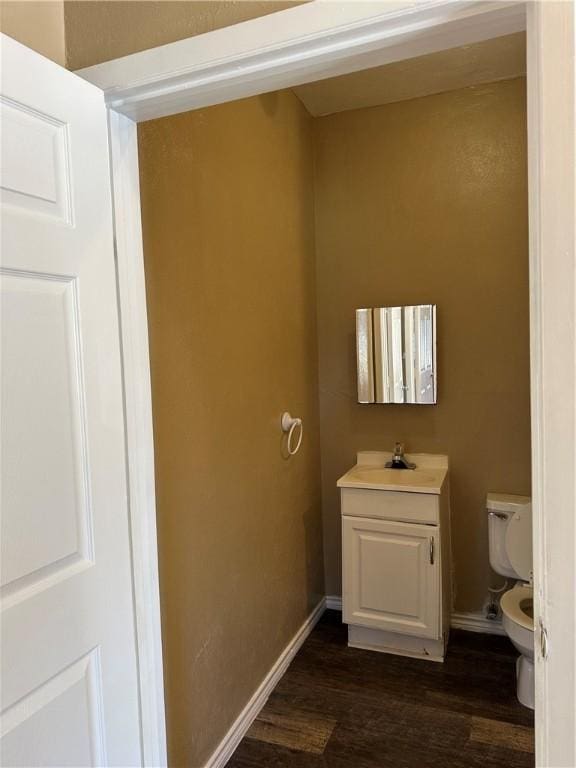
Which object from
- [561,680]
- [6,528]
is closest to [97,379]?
[6,528]

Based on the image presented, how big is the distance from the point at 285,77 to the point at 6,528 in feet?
3.19

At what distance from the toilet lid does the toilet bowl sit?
15cm

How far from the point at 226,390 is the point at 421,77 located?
172cm

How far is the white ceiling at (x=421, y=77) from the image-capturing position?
2289mm

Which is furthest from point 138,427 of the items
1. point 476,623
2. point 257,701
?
point 476,623

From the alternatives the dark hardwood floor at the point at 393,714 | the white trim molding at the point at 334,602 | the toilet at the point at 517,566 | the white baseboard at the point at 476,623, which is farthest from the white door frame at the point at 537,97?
the white trim molding at the point at 334,602

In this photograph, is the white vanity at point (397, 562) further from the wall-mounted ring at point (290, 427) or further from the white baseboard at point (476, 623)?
the wall-mounted ring at point (290, 427)

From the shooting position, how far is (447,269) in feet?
8.86

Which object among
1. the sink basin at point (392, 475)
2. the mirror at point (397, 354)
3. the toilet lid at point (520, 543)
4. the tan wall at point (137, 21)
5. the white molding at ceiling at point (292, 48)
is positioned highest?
the tan wall at point (137, 21)

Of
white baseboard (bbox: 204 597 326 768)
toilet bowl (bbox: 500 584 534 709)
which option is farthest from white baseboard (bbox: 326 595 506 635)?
white baseboard (bbox: 204 597 326 768)

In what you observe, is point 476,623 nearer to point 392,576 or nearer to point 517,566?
point 517,566

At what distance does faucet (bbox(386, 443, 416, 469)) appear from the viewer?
2.79 metres

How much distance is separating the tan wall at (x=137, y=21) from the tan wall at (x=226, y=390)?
0.33 metres

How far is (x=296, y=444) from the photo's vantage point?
266 cm
